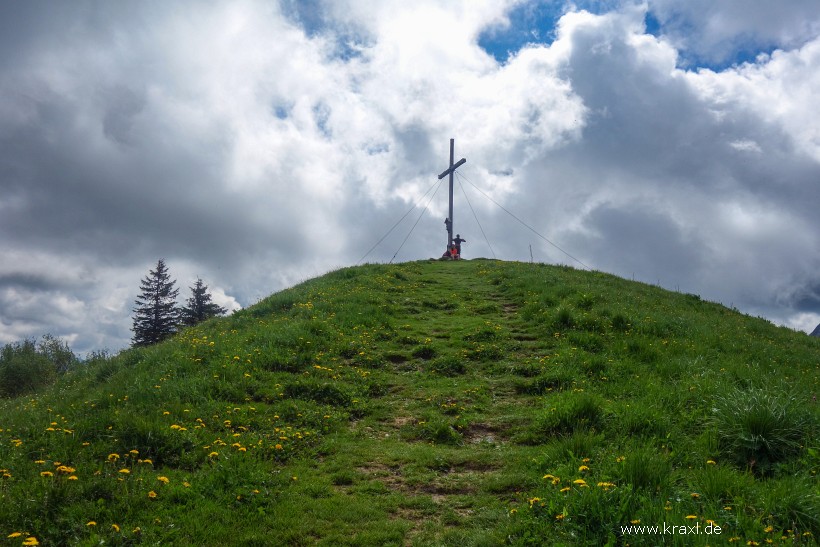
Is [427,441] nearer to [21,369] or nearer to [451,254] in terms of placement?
[451,254]

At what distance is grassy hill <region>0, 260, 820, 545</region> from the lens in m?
5.08

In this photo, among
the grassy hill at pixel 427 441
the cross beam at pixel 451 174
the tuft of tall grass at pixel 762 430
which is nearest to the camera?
the grassy hill at pixel 427 441

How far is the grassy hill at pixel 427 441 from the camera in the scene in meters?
5.08

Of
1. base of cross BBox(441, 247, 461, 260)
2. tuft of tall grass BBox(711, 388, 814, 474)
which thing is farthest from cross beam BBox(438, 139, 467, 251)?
tuft of tall grass BBox(711, 388, 814, 474)

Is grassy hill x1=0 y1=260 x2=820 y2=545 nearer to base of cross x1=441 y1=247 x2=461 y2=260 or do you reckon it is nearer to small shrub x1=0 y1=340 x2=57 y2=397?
base of cross x1=441 y1=247 x2=461 y2=260

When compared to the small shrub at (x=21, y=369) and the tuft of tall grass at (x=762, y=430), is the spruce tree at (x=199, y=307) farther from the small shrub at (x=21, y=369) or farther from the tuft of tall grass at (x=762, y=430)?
the tuft of tall grass at (x=762, y=430)

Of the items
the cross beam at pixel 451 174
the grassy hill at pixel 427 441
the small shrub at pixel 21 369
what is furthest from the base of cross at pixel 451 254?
the small shrub at pixel 21 369

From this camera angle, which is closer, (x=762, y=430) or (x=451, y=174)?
(x=762, y=430)

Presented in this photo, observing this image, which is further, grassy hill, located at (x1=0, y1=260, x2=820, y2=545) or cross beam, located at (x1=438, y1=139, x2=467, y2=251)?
cross beam, located at (x1=438, y1=139, x2=467, y2=251)

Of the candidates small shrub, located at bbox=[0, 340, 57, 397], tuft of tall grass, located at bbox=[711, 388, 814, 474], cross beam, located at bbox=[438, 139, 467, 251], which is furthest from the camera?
cross beam, located at bbox=[438, 139, 467, 251]

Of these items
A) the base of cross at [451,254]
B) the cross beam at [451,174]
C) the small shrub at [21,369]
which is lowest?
the small shrub at [21,369]

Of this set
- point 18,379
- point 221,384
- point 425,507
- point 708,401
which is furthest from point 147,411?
point 18,379

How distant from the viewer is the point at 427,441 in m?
8.02

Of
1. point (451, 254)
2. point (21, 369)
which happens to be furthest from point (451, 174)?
point (21, 369)
